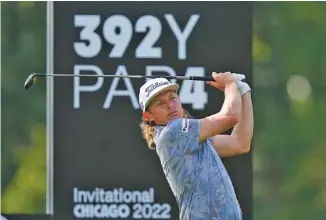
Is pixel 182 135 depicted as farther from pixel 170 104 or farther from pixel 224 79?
pixel 224 79

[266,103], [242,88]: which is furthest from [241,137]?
[266,103]

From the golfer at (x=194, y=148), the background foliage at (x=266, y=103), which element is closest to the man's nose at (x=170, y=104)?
the golfer at (x=194, y=148)

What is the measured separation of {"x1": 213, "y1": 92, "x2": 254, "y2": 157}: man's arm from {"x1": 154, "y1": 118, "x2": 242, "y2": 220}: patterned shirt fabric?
0.74ft

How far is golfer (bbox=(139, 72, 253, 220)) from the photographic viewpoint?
12.1 ft

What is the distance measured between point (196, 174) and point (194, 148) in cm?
9

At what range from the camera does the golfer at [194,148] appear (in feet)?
12.1

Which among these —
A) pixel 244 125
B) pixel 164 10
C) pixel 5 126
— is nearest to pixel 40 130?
pixel 5 126

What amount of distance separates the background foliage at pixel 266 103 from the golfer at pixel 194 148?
1.84 meters

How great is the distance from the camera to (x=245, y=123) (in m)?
3.91

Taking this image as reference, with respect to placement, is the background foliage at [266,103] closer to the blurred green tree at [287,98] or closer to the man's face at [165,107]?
the blurred green tree at [287,98]

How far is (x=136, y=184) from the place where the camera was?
18.0ft

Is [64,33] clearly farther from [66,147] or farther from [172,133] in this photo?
[172,133]

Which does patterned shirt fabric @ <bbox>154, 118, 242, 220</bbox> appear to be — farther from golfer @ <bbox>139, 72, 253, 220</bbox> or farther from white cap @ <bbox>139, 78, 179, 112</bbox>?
white cap @ <bbox>139, 78, 179, 112</bbox>

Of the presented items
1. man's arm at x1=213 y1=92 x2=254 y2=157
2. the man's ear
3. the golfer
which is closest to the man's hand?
the golfer
